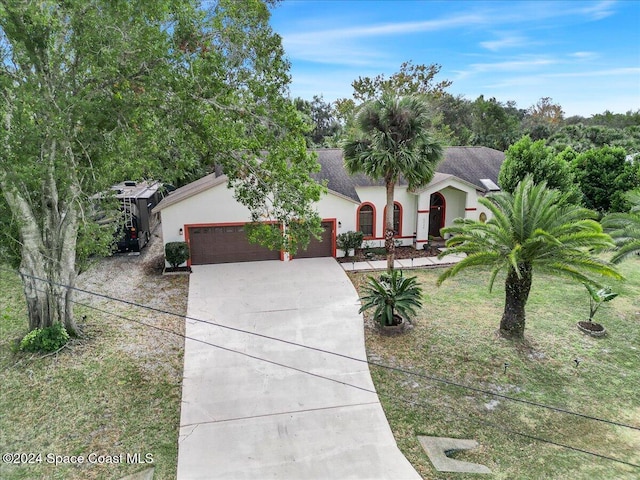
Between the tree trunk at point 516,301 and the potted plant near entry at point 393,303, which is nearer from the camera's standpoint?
the tree trunk at point 516,301

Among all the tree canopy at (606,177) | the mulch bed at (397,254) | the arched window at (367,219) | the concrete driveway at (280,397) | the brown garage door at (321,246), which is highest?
the tree canopy at (606,177)

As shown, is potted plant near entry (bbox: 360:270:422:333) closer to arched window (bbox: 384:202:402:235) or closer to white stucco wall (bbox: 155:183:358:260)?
white stucco wall (bbox: 155:183:358:260)

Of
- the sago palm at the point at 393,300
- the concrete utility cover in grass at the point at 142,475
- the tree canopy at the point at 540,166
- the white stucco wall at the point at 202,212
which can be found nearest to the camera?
the concrete utility cover in grass at the point at 142,475

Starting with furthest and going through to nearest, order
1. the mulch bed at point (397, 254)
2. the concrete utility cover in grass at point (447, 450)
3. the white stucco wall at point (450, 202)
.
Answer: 1. the white stucco wall at point (450, 202)
2. the mulch bed at point (397, 254)
3. the concrete utility cover in grass at point (447, 450)

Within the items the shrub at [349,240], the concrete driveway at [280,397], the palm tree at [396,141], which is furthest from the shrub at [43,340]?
the shrub at [349,240]

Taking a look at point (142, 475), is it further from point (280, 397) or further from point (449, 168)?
point (449, 168)

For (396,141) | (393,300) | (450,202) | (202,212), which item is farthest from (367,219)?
(393,300)

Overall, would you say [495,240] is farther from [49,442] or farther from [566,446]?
[49,442]

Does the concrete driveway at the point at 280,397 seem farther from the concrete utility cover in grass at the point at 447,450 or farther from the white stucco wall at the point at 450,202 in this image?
the white stucco wall at the point at 450,202

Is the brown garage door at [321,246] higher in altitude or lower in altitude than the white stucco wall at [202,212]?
lower
